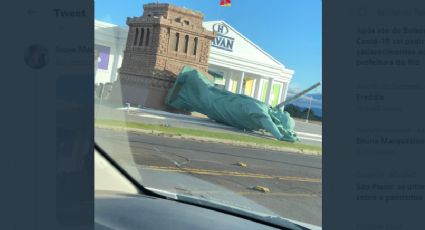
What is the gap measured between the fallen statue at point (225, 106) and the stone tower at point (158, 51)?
72mm

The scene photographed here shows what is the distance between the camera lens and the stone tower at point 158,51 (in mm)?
2600

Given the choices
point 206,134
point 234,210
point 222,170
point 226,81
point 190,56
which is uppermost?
point 190,56

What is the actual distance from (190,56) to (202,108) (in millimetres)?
355

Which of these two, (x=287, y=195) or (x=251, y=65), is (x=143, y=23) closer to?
(x=251, y=65)

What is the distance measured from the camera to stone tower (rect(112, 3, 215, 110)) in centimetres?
260

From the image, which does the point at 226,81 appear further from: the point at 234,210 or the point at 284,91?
the point at 234,210

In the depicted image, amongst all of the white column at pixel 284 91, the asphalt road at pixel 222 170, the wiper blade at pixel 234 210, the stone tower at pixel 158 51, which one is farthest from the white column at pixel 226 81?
the wiper blade at pixel 234 210

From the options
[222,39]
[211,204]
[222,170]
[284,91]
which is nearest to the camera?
[284,91]

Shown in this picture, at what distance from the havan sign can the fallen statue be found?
230 mm

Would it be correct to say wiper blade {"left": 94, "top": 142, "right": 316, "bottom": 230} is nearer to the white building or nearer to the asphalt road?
the asphalt road

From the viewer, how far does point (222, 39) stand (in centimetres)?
252

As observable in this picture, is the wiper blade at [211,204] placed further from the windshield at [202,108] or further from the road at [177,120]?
the road at [177,120]

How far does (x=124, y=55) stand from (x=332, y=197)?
1780mm

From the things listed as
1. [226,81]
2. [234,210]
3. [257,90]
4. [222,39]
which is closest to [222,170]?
[234,210]
